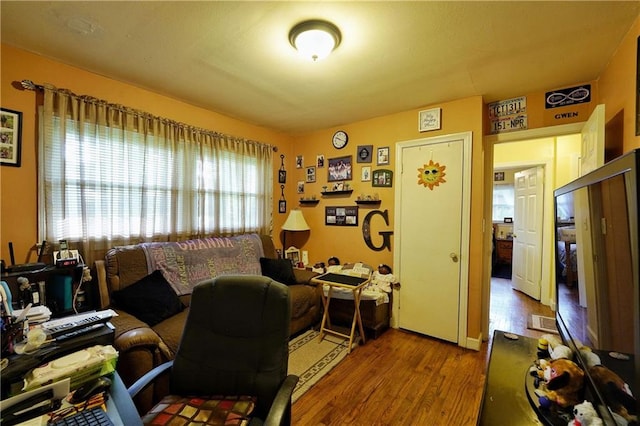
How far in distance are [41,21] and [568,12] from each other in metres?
3.09

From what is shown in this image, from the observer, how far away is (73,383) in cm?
106

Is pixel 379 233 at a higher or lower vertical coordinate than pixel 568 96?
lower

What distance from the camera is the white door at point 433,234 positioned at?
278cm

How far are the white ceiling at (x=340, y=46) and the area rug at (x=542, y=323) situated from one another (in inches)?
103

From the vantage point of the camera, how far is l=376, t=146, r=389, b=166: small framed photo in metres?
3.28

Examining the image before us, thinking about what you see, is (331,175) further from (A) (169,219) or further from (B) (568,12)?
(B) (568,12)

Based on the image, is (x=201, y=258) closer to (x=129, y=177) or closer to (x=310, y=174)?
(x=129, y=177)

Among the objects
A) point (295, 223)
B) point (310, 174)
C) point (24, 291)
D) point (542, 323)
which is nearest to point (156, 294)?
point (24, 291)

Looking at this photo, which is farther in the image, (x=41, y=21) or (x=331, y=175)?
(x=331, y=175)

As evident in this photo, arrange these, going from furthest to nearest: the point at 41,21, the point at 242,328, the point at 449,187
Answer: the point at 449,187
the point at 41,21
the point at 242,328

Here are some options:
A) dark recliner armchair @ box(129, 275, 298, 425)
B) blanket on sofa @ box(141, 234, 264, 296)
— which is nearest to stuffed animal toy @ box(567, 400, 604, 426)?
dark recliner armchair @ box(129, 275, 298, 425)

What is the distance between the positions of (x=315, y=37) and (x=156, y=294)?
7.34 ft

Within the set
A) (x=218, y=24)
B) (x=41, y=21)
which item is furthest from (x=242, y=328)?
(x=41, y=21)

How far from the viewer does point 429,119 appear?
295 centimetres
